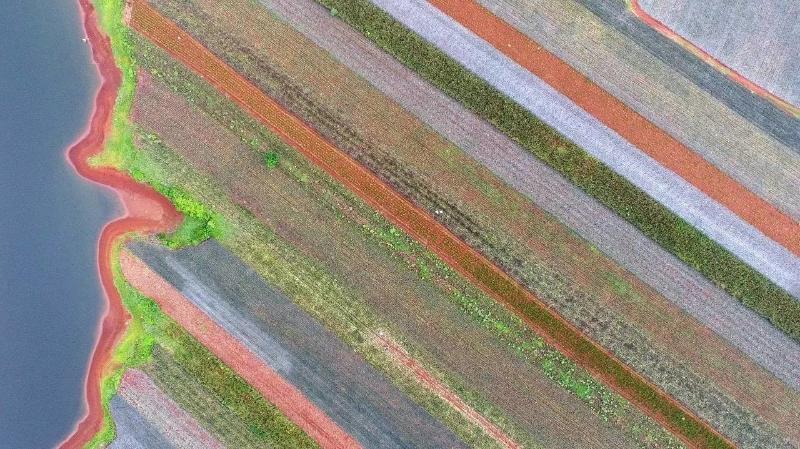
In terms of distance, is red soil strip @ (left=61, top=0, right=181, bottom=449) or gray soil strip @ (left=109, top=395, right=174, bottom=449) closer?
gray soil strip @ (left=109, top=395, right=174, bottom=449)

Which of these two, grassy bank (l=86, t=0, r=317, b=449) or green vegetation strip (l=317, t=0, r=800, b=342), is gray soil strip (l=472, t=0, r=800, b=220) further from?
grassy bank (l=86, t=0, r=317, b=449)

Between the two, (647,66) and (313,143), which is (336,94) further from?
(647,66)

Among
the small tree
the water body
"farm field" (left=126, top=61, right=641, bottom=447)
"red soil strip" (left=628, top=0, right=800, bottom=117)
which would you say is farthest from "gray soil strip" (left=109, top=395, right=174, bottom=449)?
"red soil strip" (left=628, top=0, right=800, bottom=117)

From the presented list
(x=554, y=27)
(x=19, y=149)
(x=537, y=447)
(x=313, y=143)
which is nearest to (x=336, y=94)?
(x=313, y=143)

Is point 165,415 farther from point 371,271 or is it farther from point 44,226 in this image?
point 371,271

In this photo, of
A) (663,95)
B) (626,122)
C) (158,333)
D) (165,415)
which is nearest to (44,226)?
(158,333)
